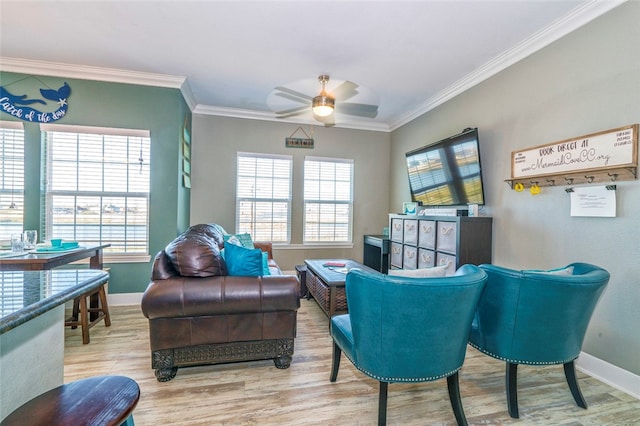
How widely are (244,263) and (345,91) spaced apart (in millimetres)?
2852

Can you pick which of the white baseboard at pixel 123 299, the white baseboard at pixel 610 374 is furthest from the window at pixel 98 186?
the white baseboard at pixel 610 374

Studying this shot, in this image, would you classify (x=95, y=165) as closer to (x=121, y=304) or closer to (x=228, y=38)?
(x=121, y=304)

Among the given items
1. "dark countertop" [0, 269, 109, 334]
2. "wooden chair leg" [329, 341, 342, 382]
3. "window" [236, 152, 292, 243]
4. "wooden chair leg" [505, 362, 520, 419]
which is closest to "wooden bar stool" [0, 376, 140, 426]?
"dark countertop" [0, 269, 109, 334]

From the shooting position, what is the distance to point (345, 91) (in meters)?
3.98

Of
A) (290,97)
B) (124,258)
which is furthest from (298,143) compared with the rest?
(124,258)

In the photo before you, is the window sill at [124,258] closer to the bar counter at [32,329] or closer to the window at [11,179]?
the window at [11,179]

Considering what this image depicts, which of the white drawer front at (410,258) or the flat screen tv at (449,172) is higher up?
the flat screen tv at (449,172)

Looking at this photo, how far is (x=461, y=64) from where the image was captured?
3.27m

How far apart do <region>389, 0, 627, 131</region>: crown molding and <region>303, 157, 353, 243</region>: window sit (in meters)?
1.87

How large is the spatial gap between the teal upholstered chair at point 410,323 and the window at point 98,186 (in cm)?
335

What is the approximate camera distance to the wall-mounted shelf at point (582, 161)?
207 cm

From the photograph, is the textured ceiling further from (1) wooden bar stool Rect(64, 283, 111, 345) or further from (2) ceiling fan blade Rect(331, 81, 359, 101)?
(1) wooden bar stool Rect(64, 283, 111, 345)

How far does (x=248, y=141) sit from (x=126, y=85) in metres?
1.80

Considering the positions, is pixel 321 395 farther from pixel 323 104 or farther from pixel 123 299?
pixel 123 299
